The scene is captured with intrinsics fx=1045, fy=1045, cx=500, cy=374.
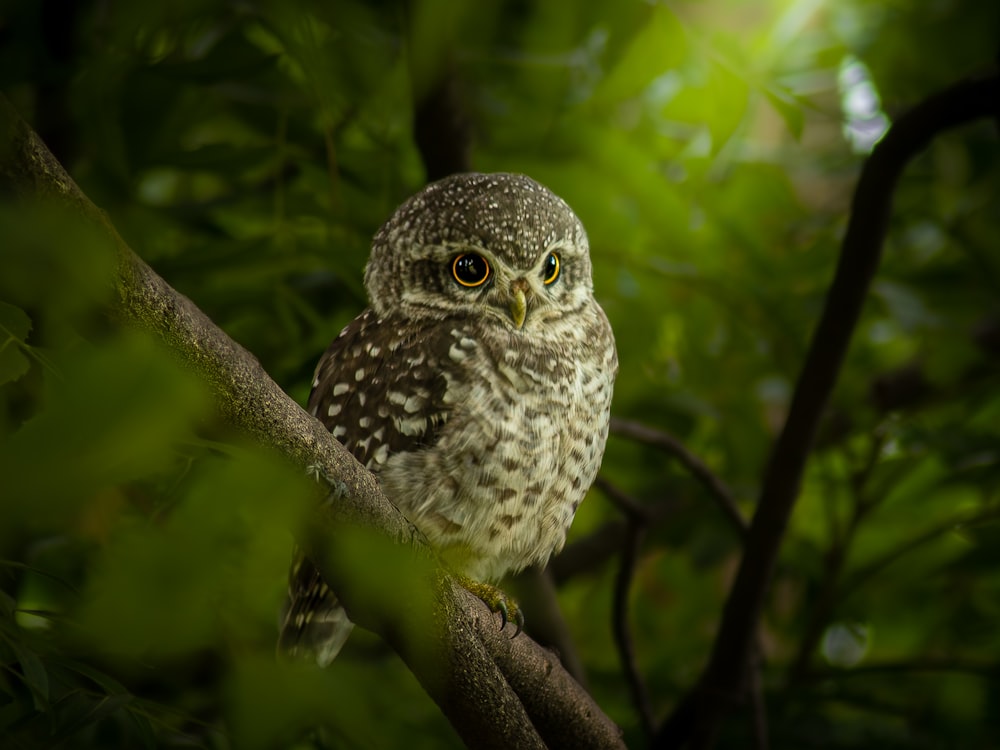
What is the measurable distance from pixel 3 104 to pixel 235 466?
0.95 feet

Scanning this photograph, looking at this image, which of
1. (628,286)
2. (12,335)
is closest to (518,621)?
(628,286)

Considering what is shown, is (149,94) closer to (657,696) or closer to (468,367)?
(468,367)

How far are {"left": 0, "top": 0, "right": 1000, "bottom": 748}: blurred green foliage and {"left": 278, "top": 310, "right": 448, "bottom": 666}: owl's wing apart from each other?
6 cm

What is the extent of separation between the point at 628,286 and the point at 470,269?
1.55 ft

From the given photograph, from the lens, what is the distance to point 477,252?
1.60 metres

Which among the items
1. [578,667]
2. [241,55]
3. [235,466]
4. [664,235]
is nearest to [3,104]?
[235,466]

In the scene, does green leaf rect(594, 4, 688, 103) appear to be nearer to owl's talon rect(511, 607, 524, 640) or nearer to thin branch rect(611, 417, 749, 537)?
thin branch rect(611, 417, 749, 537)

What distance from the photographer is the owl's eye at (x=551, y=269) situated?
166 cm

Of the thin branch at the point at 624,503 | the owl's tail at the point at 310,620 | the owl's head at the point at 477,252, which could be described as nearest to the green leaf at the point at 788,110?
the owl's head at the point at 477,252

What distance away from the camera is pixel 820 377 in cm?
175

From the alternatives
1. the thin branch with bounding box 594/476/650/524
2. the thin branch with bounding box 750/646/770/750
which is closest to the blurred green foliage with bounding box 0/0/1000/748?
the thin branch with bounding box 750/646/770/750

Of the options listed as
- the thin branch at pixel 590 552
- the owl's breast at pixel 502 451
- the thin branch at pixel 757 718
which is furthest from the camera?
the thin branch at pixel 590 552

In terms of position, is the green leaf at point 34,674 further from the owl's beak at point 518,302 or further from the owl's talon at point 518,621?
the owl's beak at point 518,302

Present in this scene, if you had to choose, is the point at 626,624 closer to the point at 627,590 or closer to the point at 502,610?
the point at 627,590
